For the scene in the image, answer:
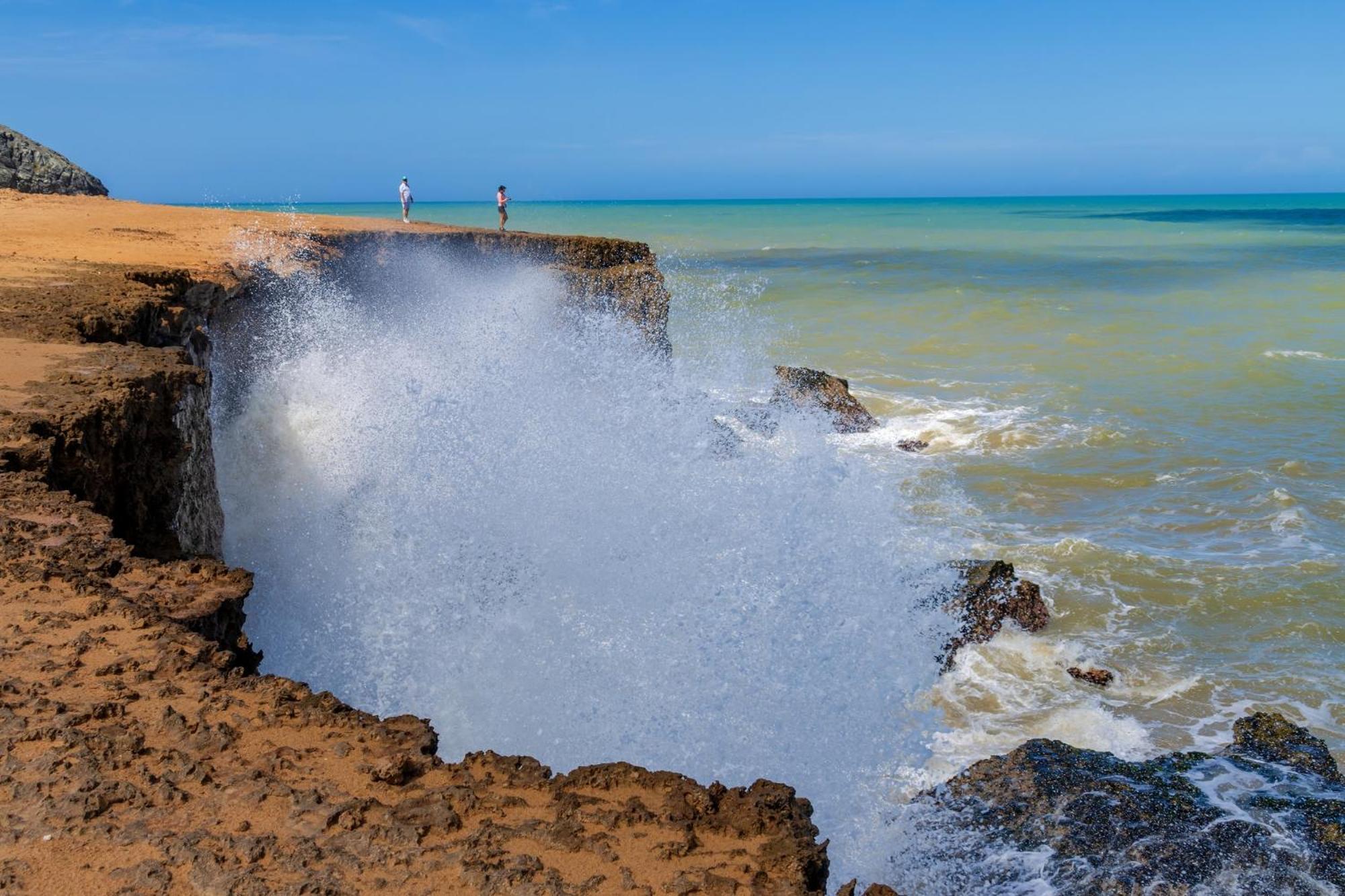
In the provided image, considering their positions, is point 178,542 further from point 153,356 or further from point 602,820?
point 602,820

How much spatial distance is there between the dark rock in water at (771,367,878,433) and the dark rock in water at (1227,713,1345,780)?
881cm

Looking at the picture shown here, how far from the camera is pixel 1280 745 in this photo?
624 centimetres

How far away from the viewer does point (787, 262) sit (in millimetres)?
39719

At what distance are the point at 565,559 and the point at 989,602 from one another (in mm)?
3586

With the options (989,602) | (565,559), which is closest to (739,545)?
(565,559)

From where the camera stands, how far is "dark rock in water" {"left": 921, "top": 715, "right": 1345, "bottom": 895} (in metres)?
4.94

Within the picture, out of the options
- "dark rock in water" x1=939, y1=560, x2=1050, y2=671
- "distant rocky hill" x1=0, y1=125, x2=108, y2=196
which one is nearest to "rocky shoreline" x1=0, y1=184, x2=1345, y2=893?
"dark rock in water" x1=939, y1=560, x2=1050, y2=671

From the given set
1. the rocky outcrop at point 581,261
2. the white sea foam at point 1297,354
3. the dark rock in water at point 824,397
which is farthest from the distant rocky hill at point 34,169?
the white sea foam at point 1297,354

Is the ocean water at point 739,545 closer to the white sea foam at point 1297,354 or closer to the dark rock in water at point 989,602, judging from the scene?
the dark rock in water at point 989,602

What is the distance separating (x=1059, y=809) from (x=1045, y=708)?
7.97 ft

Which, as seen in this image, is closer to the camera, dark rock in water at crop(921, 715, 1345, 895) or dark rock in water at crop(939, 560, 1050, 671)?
dark rock in water at crop(921, 715, 1345, 895)

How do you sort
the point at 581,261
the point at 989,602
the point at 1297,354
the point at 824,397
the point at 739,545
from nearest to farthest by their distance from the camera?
the point at 739,545, the point at 989,602, the point at 581,261, the point at 824,397, the point at 1297,354

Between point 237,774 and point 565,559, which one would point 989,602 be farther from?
point 237,774

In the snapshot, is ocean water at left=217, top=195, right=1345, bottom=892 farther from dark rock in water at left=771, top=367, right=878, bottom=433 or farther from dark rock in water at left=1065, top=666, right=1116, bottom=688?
dark rock in water at left=771, top=367, right=878, bottom=433
